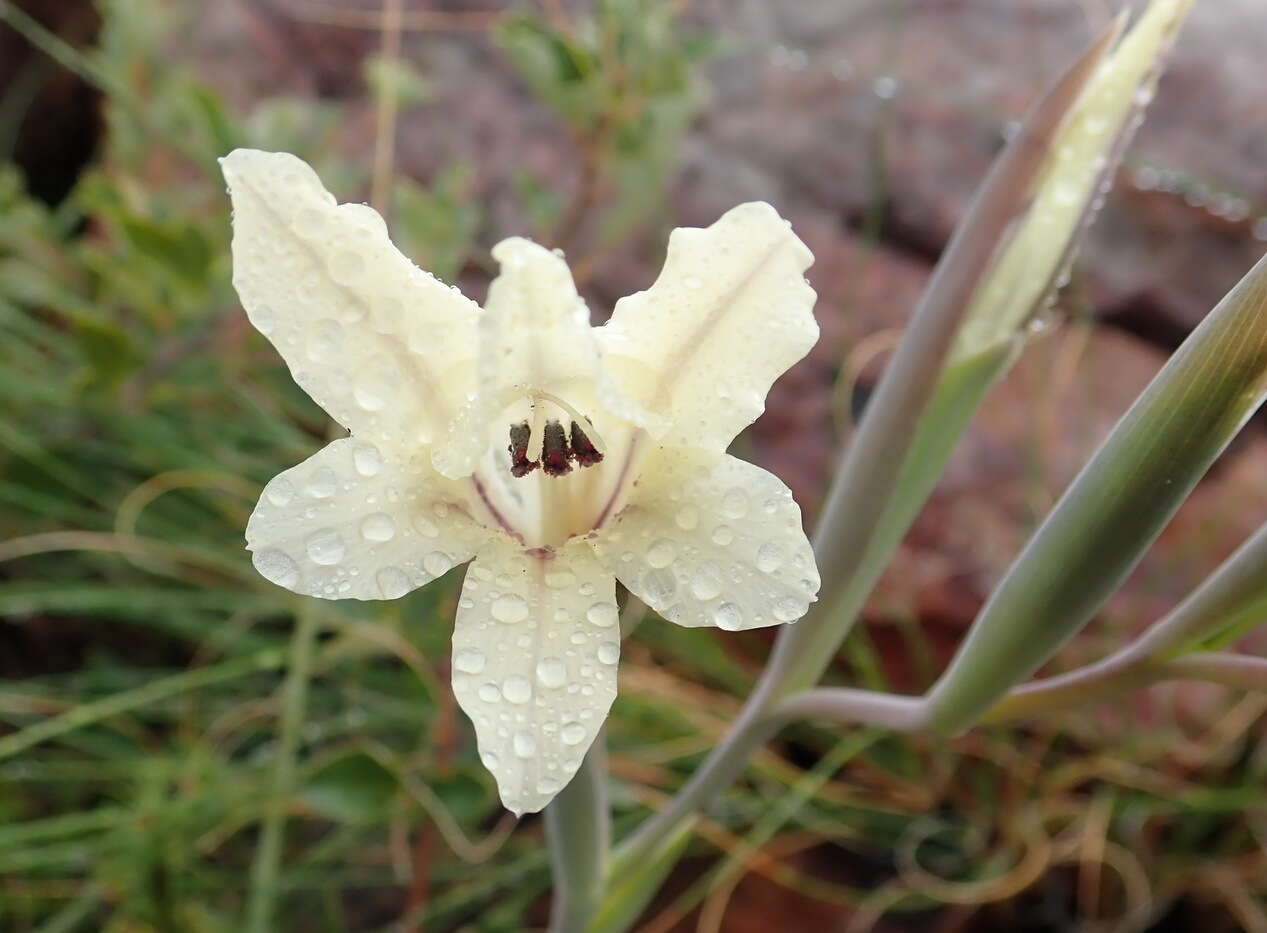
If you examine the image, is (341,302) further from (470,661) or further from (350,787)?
(350,787)

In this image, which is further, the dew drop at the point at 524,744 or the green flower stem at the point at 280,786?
the green flower stem at the point at 280,786

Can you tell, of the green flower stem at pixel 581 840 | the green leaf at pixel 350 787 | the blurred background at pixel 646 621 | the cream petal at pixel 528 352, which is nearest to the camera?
the cream petal at pixel 528 352

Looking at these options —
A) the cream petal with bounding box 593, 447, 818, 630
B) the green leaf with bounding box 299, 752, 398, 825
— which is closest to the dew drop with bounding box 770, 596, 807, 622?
the cream petal with bounding box 593, 447, 818, 630

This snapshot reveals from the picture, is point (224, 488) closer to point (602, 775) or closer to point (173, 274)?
point (173, 274)

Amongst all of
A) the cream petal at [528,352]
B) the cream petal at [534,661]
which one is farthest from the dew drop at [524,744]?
the cream petal at [528,352]

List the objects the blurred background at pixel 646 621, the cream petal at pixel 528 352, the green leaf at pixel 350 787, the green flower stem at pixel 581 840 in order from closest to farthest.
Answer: the cream petal at pixel 528 352 < the green flower stem at pixel 581 840 < the green leaf at pixel 350 787 < the blurred background at pixel 646 621

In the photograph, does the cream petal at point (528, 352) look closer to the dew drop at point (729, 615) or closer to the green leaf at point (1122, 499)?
the dew drop at point (729, 615)

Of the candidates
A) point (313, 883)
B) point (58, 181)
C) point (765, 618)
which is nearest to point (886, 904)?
point (313, 883)

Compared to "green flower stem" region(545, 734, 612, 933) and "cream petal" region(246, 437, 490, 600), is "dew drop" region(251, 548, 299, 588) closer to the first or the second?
"cream petal" region(246, 437, 490, 600)
